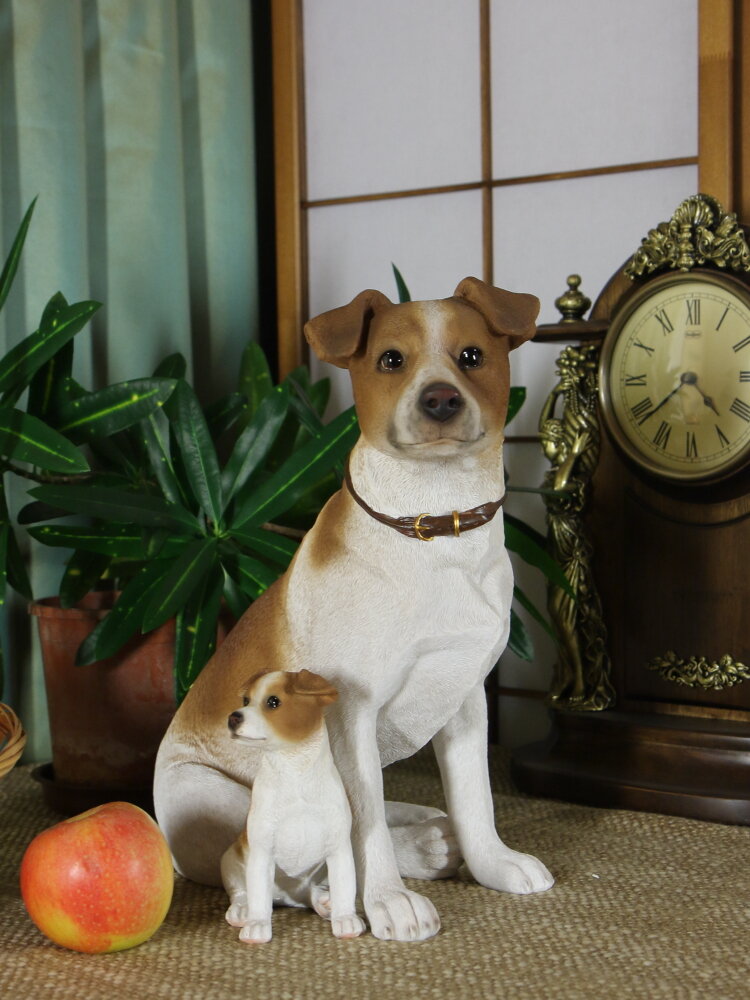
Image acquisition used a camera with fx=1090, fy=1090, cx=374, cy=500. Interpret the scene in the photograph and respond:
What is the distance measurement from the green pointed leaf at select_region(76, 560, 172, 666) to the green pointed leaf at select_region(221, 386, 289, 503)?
0.60ft

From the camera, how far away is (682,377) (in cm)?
163

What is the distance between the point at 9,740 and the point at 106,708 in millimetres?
373

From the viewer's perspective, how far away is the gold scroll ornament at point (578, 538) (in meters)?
1.70

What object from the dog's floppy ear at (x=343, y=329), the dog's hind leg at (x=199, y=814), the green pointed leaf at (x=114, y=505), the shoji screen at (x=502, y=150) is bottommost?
the dog's hind leg at (x=199, y=814)

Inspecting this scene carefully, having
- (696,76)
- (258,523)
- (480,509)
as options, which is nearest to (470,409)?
(480,509)

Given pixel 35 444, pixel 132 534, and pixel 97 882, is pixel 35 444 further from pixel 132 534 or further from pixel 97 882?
pixel 97 882

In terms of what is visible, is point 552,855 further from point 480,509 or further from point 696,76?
point 696,76

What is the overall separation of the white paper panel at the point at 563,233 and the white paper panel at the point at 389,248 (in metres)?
0.07

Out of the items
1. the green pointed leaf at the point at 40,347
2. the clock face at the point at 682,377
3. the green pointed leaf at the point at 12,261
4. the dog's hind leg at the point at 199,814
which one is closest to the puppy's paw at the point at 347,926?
the dog's hind leg at the point at 199,814

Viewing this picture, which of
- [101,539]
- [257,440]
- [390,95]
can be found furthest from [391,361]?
[390,95]

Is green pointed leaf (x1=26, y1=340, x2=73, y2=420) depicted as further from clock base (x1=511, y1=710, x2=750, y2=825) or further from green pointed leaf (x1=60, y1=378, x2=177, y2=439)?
clock base (x1=511, y1=710, x2=750, y2=825)

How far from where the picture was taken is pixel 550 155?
206 cm

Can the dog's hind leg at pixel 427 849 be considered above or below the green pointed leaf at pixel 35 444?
below

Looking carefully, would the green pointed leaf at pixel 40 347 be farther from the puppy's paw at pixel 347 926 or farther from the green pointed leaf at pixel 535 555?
the puppy's paw at pixel 347 926
